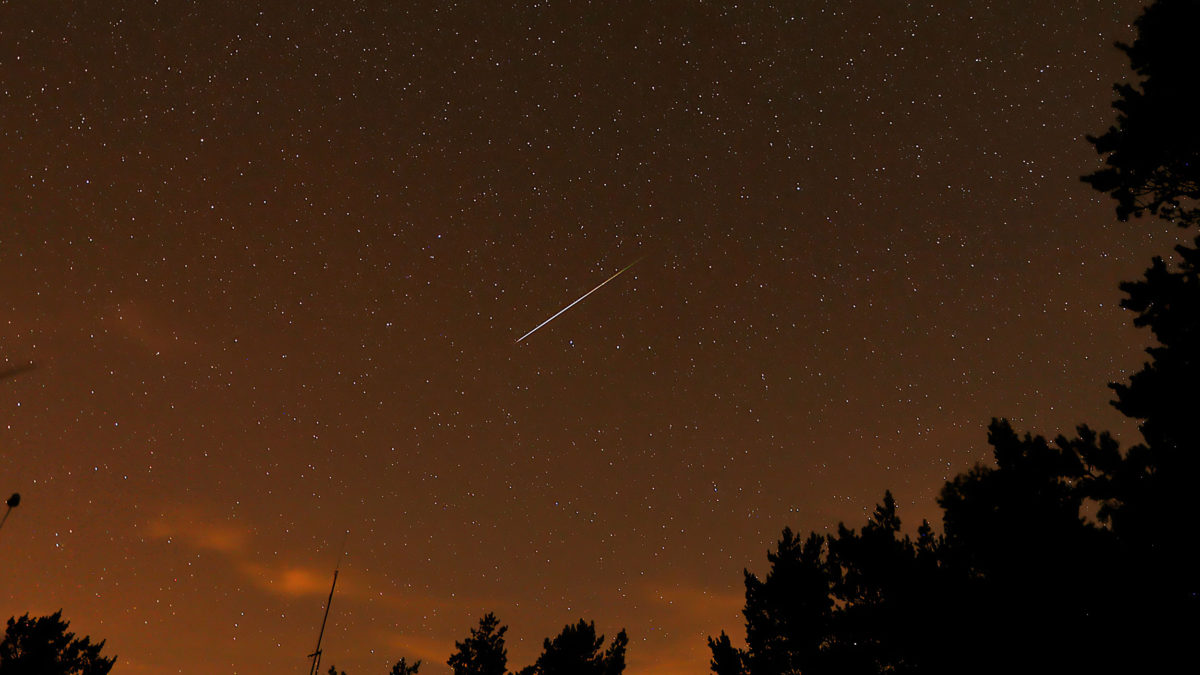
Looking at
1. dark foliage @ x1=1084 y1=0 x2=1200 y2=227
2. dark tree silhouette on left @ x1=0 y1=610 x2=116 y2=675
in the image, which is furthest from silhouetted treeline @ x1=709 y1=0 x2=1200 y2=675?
dark tree silhouette on left @ x1=0 y1=610 x2=116 y2=675

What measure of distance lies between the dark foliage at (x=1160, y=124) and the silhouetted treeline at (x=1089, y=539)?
0.02 meters

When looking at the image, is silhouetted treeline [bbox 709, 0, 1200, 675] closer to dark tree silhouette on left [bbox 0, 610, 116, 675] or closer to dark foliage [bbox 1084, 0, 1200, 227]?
dark foliage [bbox 1084, 0, 1200, 227]

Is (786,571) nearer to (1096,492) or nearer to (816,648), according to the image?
(816,648)

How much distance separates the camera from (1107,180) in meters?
11.5

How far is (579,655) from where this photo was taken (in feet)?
104

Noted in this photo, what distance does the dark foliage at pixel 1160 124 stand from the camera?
34.9 ft

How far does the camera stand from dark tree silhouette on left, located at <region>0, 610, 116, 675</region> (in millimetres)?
34438

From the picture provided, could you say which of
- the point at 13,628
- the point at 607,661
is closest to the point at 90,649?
the point at 13,628

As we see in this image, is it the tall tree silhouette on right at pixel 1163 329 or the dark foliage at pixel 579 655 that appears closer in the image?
the tall tree silhouette on right at pixel 1163 329

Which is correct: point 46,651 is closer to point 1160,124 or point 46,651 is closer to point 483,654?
point 483,654

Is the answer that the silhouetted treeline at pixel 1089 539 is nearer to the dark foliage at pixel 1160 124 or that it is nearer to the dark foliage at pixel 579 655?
the dark foliage at pixel 1160 124

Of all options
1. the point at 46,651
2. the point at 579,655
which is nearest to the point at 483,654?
the point at 579,655

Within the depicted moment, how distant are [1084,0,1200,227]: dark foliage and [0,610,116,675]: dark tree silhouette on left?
48.5m

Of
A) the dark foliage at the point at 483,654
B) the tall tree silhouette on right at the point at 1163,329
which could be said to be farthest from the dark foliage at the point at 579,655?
the tall tree silhouette on right at the point at 1163,329
